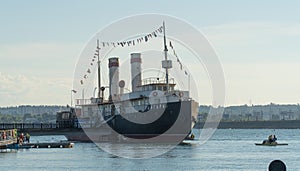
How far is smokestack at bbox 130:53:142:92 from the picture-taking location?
121 meters

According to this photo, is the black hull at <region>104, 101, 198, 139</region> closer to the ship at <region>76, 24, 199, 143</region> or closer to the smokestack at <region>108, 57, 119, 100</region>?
the ship at <region>76, 24, 199, 143</region>

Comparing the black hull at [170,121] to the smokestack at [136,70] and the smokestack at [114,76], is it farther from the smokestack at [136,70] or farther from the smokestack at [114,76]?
the smokestack at [114,76]

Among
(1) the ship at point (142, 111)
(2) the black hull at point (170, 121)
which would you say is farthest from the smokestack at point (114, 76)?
(2) the black hull at point (170, 121)

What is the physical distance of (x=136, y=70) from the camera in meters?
123

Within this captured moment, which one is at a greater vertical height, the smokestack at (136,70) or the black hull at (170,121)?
the smokestack at (136,70)

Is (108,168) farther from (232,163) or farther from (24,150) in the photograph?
(24,150)

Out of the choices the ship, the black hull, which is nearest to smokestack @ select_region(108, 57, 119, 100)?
the ship

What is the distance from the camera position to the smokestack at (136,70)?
12112cm

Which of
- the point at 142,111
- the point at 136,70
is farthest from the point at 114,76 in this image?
the point at 142,111

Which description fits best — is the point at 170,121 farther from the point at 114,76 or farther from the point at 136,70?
the point at 114,76

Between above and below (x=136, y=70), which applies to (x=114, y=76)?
below

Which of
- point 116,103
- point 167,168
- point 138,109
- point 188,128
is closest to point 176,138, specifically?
point 188,128

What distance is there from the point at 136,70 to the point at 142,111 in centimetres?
1259

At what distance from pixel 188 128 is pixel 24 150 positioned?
85.4ft
